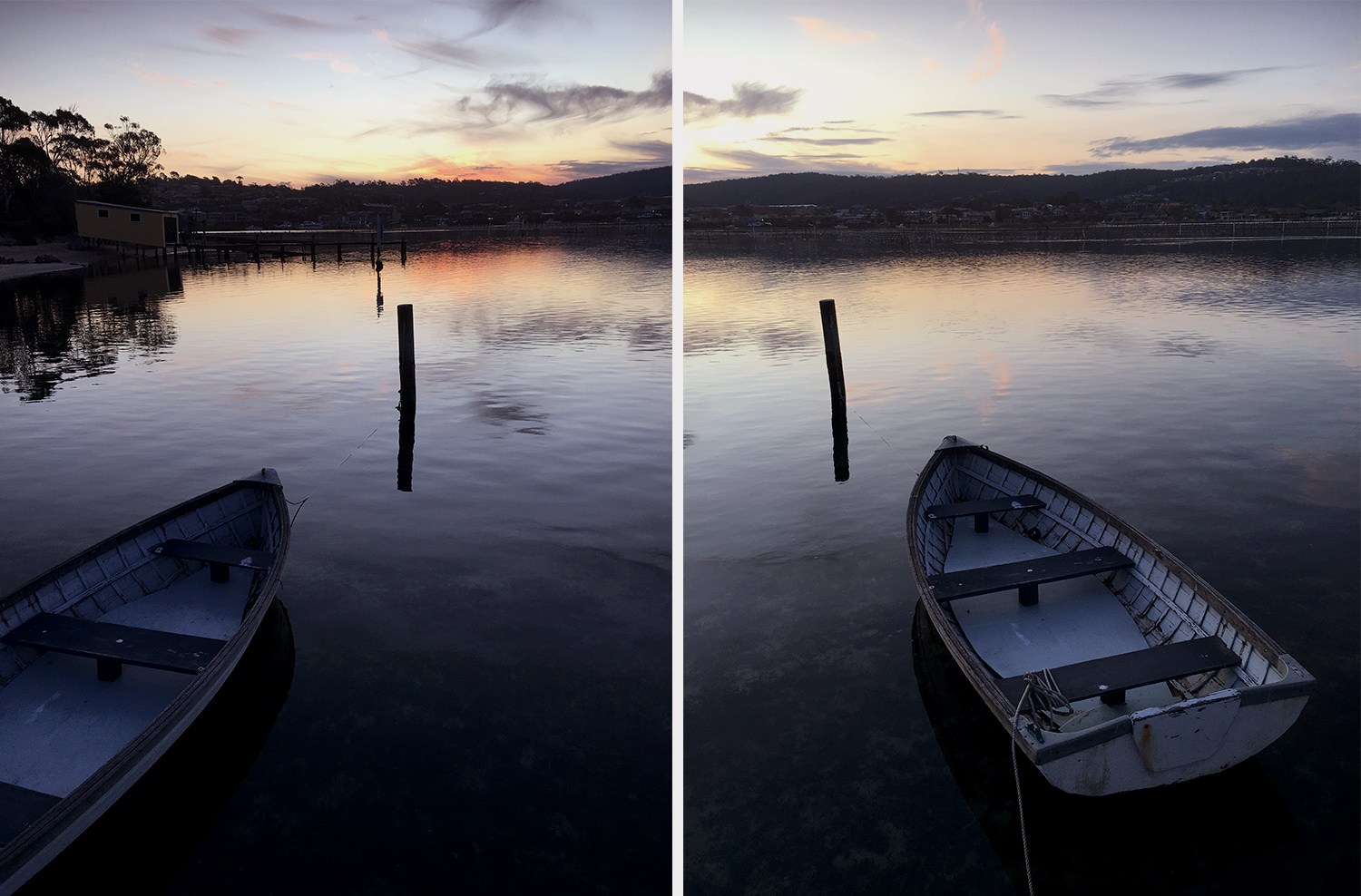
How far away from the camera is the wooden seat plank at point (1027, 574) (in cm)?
705

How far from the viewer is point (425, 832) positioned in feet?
17.7

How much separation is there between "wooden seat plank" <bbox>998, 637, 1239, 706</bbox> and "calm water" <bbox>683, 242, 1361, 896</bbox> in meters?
0.72

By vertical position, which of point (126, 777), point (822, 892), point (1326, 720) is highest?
point (126, 777)

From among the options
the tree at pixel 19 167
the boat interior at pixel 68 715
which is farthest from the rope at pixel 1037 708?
the tree at pixel 19 167

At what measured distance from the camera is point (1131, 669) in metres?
5.62

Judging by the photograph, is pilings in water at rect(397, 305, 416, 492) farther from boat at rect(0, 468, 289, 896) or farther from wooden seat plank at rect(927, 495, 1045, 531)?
wooden seat plank at rect(927, 495, 1045, 531)

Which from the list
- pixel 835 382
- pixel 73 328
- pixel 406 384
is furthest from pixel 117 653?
pixel 73 328

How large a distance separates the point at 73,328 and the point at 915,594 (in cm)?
2862

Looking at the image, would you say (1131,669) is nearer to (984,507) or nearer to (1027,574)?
(1027,574)

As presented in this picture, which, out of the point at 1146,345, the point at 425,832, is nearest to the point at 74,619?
the point at 425,832

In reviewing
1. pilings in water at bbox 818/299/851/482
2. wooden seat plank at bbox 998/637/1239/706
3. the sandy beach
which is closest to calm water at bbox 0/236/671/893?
wooden seat plank at bbox 998/637/1239/706

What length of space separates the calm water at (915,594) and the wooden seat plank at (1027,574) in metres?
0.84

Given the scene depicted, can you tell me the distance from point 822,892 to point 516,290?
133 feet

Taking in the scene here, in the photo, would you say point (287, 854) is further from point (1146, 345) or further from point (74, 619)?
point (1146, 345)
